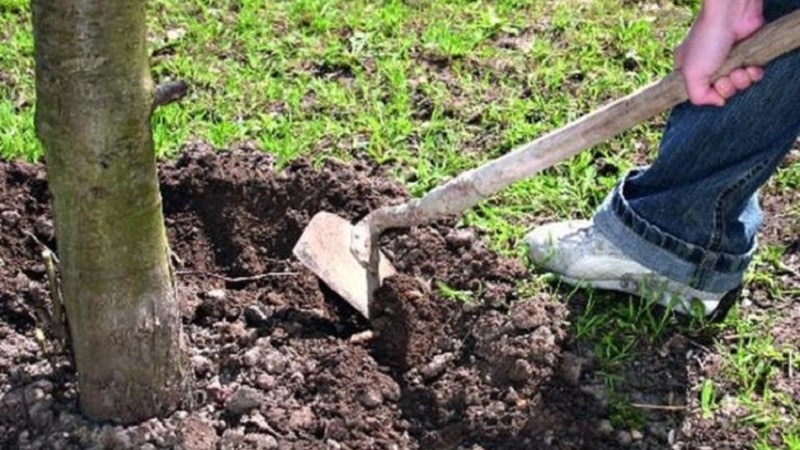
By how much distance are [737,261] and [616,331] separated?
0.34 m

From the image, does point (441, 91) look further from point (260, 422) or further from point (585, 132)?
point (260, 422)

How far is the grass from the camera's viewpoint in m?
3.27

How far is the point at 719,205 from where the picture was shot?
10.0ft

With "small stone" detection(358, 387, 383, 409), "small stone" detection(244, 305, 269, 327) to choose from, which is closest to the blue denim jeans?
"small stone" detection(358, 387, 383, 409)

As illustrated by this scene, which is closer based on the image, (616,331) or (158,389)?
(158,389)

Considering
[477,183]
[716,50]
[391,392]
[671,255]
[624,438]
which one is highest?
[716,50]

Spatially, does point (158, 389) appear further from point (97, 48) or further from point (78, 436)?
point (97, 48)

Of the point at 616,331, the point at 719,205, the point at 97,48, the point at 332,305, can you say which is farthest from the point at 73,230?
the point at 719,205

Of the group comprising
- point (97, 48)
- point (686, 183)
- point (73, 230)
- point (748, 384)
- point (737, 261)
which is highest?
point (97, 48)

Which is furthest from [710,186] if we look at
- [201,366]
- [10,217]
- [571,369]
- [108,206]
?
[10,217]

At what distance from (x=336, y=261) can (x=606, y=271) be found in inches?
25.6

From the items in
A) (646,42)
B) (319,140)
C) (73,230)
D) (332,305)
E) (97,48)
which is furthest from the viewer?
(646,42)

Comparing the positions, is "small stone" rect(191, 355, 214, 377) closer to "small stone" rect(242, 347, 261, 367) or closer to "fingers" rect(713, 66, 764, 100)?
"small stone" rect(242, 347, 261, 367)

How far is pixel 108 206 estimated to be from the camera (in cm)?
242
